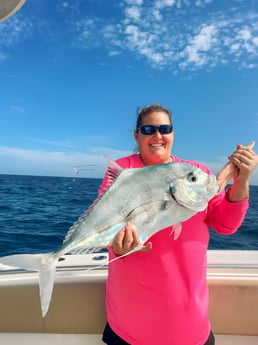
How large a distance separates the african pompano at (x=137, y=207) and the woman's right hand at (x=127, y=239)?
0.09 feet

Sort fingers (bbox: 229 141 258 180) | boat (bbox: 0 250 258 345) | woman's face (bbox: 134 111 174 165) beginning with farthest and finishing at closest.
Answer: boat (bbox: 0 250 258 345) → woman's face (bbox: 134 111 174 165) → fingers (bbox: 229 141 258 180)

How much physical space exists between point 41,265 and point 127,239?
1.72 feet

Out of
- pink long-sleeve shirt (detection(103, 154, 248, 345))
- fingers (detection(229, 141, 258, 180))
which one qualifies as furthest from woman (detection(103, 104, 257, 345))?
fingers (detection(229, 141, 258, 180))

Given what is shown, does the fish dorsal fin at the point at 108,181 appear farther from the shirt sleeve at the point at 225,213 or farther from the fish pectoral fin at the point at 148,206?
the shirt sleeve at the point at 225,213

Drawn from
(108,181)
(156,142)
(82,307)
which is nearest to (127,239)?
(108,181)

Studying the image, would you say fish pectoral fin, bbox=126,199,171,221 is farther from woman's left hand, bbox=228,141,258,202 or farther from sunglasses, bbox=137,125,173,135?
sunglasses, bbox=137,125,173,135

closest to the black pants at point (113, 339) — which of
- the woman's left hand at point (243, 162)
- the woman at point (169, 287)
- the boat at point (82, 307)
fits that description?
the woman at point (169, 287)

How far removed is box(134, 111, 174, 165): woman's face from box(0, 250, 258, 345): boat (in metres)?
1.56

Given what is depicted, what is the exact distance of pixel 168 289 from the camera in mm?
1716

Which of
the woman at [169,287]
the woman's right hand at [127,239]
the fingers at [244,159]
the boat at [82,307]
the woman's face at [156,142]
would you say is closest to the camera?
the woman's right hand at [127,239]

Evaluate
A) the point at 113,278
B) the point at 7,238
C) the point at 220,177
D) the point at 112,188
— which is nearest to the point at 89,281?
the point at 113,278

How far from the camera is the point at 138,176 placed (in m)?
1.56

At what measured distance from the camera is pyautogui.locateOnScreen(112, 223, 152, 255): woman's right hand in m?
1.42

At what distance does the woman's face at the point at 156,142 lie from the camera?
1854 mm
